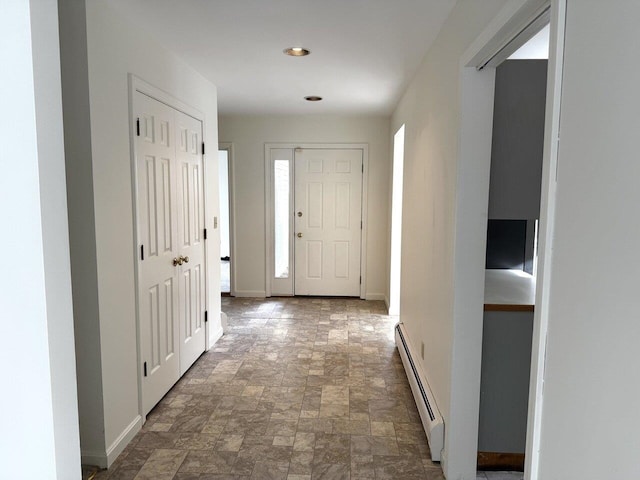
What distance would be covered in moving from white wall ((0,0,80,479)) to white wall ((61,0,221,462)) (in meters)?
1.15

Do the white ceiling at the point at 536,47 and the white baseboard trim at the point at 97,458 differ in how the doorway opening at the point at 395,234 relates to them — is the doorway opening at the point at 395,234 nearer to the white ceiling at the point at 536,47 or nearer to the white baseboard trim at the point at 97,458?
the white ceiling at the point at 536,47

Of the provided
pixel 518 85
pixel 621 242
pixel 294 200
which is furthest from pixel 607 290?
pixel 294 200

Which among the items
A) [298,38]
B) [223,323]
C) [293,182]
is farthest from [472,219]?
[293,182]

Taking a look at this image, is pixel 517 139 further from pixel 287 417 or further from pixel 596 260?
pixel 287 417

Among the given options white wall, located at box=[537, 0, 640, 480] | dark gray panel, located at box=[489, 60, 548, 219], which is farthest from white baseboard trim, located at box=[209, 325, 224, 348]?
white wall, located at box=[537, 0, 640, 480]

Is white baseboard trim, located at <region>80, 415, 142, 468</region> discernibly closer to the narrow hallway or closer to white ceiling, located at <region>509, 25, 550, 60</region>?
the narrow hallway

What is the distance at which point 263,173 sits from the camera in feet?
19.3

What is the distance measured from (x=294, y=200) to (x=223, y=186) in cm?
320

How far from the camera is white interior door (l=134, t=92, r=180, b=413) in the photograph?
2723 millimetres

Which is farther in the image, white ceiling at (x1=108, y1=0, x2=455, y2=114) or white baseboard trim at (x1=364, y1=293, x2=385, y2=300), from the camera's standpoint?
white baseboard trim at (x1=364, y1=293, x2=385, y2=300)

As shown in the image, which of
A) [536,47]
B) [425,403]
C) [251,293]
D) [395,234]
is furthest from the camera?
[251,293]

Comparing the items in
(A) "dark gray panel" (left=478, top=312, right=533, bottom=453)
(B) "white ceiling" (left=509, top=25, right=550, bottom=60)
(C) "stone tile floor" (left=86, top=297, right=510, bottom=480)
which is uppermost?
(B) "white ceiling" (left=509, top=25, right=550, bottom=60)

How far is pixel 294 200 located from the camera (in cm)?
595

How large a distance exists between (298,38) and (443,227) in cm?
146
